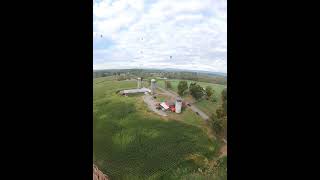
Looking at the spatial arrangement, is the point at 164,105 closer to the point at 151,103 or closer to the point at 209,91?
the point at 151,103

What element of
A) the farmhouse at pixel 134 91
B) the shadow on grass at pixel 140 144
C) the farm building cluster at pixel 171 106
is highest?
the farmhouse at pixel 134 91

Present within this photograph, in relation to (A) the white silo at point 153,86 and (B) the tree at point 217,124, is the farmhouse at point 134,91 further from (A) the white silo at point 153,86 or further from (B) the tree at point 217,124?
(B) the tree at point 217,124

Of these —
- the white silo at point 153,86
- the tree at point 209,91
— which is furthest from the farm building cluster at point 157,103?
the tree at point 209,91

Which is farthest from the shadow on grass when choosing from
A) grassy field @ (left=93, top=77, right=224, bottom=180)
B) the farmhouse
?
the farmhouse

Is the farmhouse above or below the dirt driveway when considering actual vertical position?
above

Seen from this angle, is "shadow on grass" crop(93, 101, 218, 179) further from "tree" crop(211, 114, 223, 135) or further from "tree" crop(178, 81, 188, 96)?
"tree" crop(178, 81, 188, 96)
